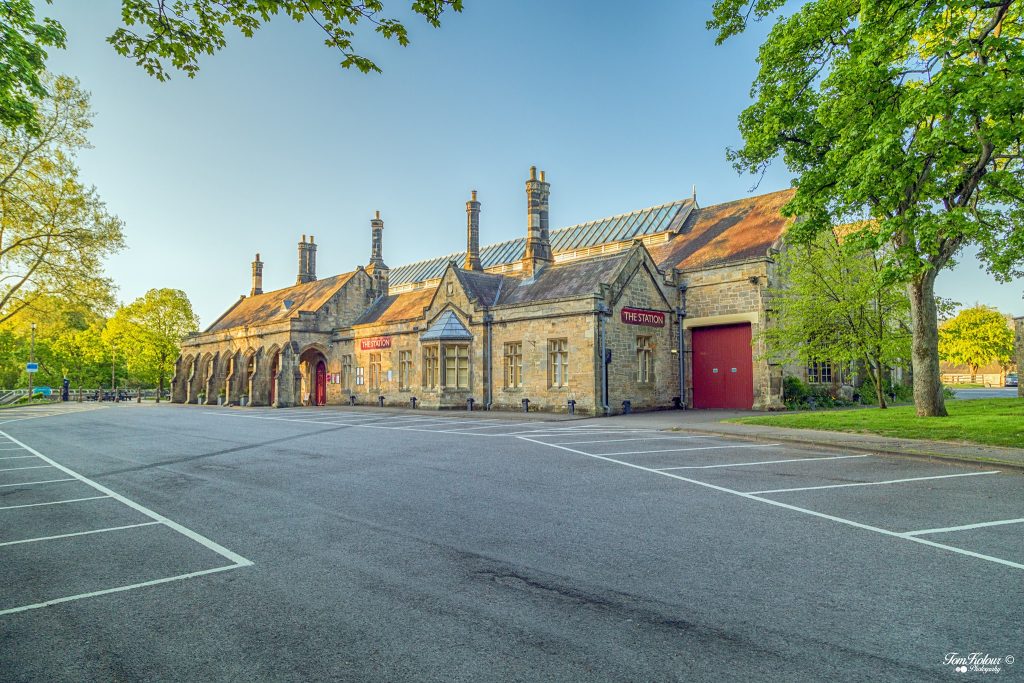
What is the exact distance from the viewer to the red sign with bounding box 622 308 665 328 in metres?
27.5

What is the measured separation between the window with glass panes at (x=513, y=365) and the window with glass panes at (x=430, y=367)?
15.2ft

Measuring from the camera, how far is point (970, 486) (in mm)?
8914

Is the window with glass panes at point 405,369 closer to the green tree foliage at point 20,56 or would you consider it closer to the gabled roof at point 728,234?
the gabled roof at point 728,234

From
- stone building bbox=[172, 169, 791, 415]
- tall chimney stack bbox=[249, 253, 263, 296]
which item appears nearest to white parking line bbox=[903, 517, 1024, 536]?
stone building bbox=[172, 169, 791, 415]

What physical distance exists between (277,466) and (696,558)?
8662 millimetres

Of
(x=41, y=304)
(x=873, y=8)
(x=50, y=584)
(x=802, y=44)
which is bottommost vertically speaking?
(x=50, y=584)

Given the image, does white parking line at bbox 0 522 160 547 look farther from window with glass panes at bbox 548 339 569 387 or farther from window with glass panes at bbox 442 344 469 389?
window with glass panes at bbox 442 344 469 389

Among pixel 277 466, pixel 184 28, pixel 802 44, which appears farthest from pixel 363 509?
pixel 802 44

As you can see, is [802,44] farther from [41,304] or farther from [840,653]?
[41,304]

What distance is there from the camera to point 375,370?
38.6 m

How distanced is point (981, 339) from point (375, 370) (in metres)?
72.0

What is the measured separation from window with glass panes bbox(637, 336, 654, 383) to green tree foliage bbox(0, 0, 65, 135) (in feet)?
76.8

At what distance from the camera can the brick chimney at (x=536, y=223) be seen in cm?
3194

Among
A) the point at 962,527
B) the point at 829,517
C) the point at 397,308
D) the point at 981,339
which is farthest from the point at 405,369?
the point at 981,339
